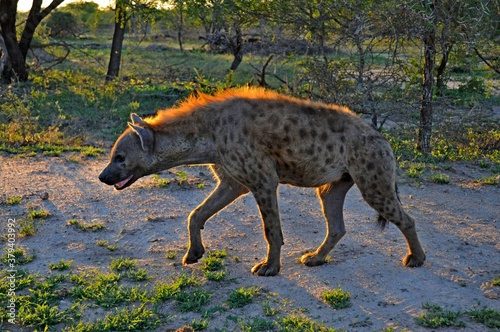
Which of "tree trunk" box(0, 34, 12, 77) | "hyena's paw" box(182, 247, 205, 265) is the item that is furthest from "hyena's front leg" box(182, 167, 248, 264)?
"tree trunk" box(0, 34, 12, 77)

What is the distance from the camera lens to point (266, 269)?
3.93m

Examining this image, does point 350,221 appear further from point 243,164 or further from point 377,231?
point 243,164

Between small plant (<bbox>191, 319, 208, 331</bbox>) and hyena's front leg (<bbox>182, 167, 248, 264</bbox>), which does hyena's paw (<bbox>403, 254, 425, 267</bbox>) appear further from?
small plant (<bbox>191, 319, 208, 331</bbox>)

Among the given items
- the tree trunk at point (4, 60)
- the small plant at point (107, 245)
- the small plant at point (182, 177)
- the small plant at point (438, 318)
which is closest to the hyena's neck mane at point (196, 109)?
the small plant at point (107, 245)

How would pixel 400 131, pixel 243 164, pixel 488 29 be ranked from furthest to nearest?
pixel 400 131 → pixel 488 29 → pixel 243 164

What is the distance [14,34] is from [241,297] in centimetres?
835

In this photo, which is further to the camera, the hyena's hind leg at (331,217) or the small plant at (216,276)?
the hyena's hind leg at (331,217)

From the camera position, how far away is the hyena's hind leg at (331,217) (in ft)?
13.5

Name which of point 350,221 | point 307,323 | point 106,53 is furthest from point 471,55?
point 106,53

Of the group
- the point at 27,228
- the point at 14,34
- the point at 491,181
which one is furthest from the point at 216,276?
the point at 14,34

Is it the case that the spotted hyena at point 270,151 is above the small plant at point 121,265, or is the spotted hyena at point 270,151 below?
above

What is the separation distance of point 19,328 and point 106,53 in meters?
14.3

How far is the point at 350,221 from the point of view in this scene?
490 centimetres

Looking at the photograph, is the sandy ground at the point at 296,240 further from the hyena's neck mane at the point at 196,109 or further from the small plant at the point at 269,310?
the hyena's neck mane at the point at 196,109
